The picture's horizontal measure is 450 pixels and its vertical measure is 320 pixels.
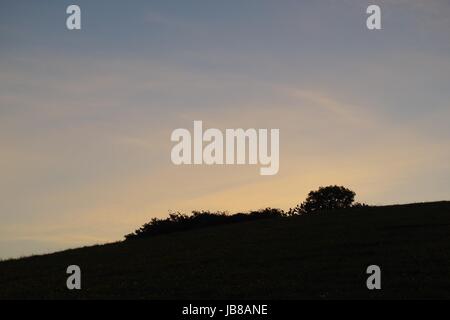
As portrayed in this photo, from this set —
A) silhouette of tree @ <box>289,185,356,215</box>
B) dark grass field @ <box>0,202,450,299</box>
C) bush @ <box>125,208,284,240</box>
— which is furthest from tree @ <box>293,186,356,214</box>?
dark grass field @ <box>0,202,450,299</box>

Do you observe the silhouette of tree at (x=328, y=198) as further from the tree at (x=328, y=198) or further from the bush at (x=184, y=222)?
the bush at (x=184, y=222)

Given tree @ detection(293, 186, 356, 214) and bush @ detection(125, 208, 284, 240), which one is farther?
tree @ detection(293, 186, 356, 214)

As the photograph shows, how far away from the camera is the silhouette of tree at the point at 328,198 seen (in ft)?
384

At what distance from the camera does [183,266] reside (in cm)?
4241

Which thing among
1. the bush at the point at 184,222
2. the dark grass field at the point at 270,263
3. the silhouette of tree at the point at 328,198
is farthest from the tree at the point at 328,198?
the dark grass field at the point at 270,263

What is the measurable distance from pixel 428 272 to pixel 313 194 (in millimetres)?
83548

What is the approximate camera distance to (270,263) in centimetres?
4094

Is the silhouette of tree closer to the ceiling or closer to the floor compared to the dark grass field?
closer to the ceiling

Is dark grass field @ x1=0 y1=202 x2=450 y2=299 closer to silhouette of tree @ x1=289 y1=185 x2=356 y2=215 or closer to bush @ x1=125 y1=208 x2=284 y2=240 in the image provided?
bush @ x1=125 y1=208 x2=284 y2=240

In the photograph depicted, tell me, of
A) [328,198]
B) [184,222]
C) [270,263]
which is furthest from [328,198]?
[270,263]

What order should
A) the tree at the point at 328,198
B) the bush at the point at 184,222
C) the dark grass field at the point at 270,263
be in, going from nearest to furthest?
the dark grass field at the point at 270,263
the bush at the point at 184,222
the tree at the point at 328,198

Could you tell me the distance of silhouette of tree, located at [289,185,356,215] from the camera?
117188 mm
